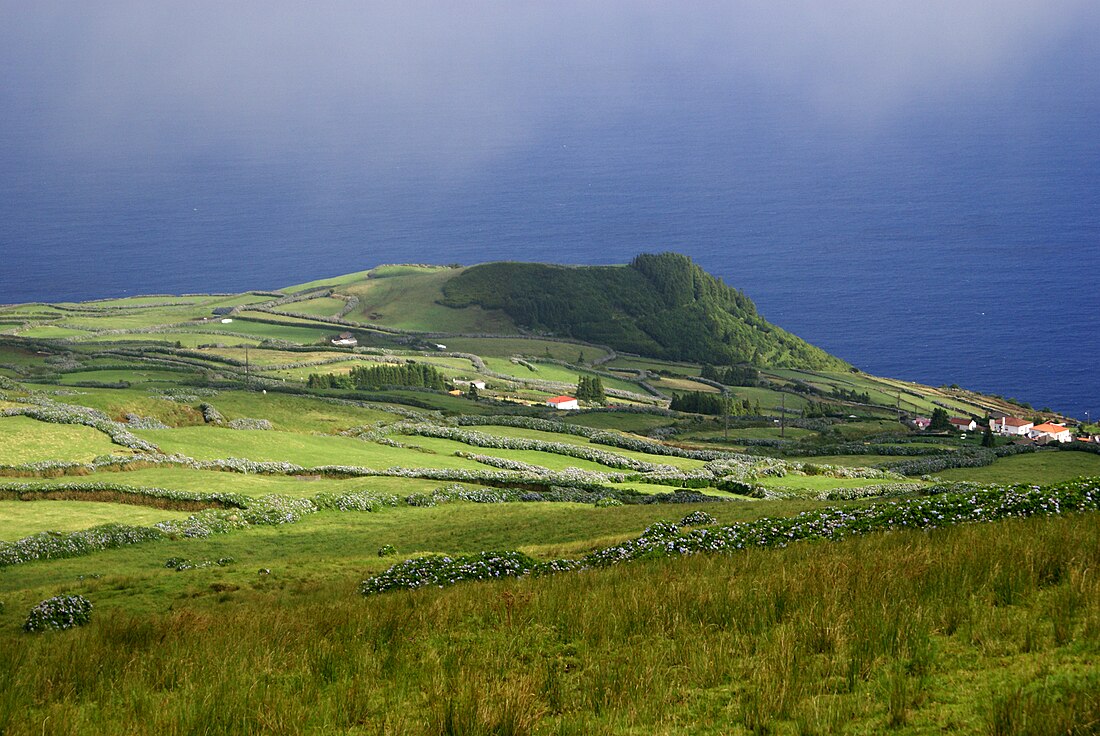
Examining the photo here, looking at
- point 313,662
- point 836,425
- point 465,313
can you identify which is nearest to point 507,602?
point 313,662

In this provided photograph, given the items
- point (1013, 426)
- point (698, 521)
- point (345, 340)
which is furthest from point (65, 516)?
point (345, 340)

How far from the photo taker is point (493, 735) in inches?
328

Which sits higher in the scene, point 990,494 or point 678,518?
point 990,494

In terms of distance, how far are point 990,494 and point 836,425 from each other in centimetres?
7859

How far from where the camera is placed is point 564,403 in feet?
341

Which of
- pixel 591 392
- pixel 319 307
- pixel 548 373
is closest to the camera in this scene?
pixel 591 392

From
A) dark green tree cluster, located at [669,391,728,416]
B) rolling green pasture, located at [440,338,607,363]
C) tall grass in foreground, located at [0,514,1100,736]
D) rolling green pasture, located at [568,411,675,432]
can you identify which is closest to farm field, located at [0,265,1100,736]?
tall grass in foreground, located at [0,514,1100,736]

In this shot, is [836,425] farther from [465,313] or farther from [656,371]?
[465,313]

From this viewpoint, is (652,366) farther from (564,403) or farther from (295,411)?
(295,411)

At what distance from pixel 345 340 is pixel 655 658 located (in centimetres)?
14509

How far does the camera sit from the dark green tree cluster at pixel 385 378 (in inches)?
4058

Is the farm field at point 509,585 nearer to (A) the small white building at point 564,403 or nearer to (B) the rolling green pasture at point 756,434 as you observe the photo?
(B) the rolling green pasture at point 756,434

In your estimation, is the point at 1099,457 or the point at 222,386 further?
the point at 222,386

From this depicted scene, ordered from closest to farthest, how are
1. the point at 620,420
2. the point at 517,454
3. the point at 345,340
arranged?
the point at 517,454 → the point at 620,420 → the point at 345,340
